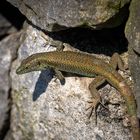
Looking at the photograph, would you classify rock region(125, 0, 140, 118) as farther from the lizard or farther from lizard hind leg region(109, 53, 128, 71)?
lizard hind leg region(109, 53, 128, 71)

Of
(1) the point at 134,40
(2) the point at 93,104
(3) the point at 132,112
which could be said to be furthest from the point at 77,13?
(3) the point at 132,112

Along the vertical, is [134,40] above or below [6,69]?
above

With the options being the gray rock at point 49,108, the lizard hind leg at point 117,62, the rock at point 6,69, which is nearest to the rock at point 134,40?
the lizard hind leg at point 117,62

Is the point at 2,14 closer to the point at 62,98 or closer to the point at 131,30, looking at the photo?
the point at 62,98

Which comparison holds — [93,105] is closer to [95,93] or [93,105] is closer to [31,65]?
[95,93]

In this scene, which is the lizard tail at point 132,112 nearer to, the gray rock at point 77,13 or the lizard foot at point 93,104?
the lizard foot at point 93,104
